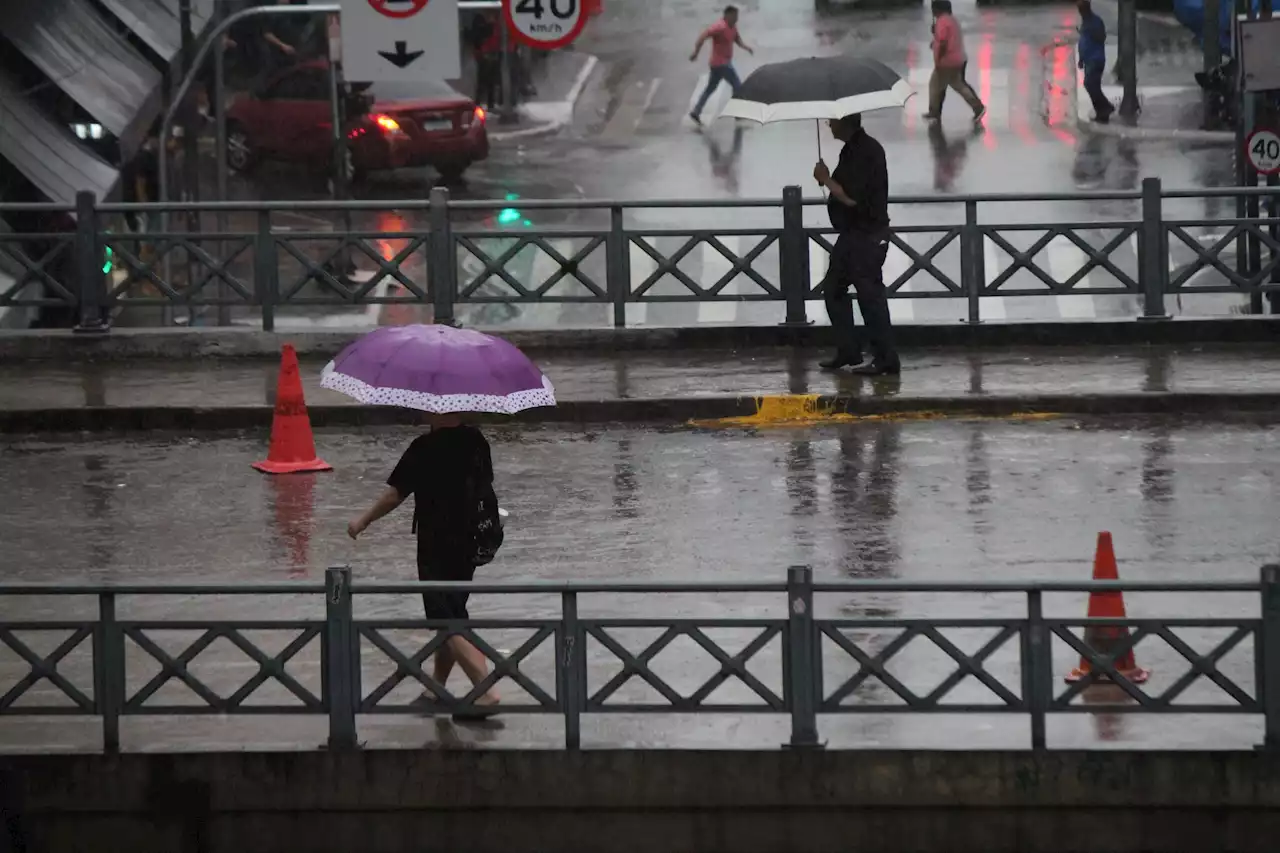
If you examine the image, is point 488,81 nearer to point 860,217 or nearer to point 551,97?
point 551,97

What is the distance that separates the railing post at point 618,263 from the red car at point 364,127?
48.9 feet

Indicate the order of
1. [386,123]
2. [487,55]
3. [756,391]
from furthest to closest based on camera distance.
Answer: [487,55] < [386,123] < [756,391]

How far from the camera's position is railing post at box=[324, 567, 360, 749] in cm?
941

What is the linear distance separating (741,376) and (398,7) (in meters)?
4.87

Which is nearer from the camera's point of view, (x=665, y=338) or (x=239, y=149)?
(x=665, y=338)

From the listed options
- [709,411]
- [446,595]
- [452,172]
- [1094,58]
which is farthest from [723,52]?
[446,595]

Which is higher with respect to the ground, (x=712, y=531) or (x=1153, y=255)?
(x=1153, y=255)

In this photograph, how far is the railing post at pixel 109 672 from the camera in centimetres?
950

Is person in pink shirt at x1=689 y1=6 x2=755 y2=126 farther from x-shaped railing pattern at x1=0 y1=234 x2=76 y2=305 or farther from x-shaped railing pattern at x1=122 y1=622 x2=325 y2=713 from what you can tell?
x-shaped railing pattern at x1=122 y1=622 x2=325 y2=713

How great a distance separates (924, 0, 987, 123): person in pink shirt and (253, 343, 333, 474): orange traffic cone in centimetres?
2089

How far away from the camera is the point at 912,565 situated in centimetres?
1265

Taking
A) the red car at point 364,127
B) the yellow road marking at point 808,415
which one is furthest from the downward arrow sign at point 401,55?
the red car at point 364,127

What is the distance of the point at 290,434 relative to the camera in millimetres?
15617

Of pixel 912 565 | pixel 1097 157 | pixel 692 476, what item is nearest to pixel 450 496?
pixel 912 565
